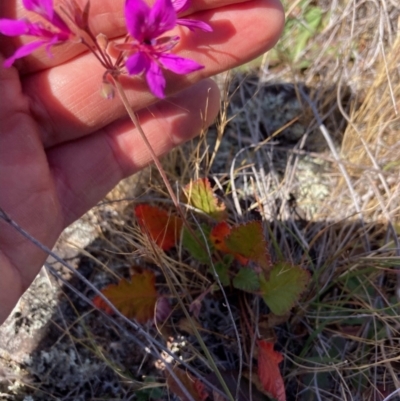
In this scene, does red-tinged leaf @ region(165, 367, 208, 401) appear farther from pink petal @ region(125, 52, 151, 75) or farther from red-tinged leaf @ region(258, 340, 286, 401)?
pink petal @ region(125, 52, 151, 75)

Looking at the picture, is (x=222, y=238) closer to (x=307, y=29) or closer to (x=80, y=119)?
(x=80, y=119)

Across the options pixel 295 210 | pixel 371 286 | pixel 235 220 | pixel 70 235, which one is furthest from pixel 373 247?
pixel 70 235

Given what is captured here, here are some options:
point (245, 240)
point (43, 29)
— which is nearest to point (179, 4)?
point (43, 29)

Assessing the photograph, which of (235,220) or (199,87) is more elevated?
(199,87)

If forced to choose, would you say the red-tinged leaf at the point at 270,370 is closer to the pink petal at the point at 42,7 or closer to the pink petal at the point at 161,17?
the pink petal at the point at 161,17

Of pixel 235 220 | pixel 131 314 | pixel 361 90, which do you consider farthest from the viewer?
pixel 361 90

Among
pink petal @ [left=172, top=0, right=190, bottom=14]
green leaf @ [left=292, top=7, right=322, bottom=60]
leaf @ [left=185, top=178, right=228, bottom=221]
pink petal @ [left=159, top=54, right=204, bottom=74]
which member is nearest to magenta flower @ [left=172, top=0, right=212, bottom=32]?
pink petal @ [left=172, top=0, right=190, bottom=14]

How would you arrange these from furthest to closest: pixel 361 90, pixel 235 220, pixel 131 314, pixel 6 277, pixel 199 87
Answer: pixel 361 90 < pixel 235 220 < pixel 199 87 < pixel 131 314 < pixel 6 277

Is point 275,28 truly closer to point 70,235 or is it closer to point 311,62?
point 311,62
